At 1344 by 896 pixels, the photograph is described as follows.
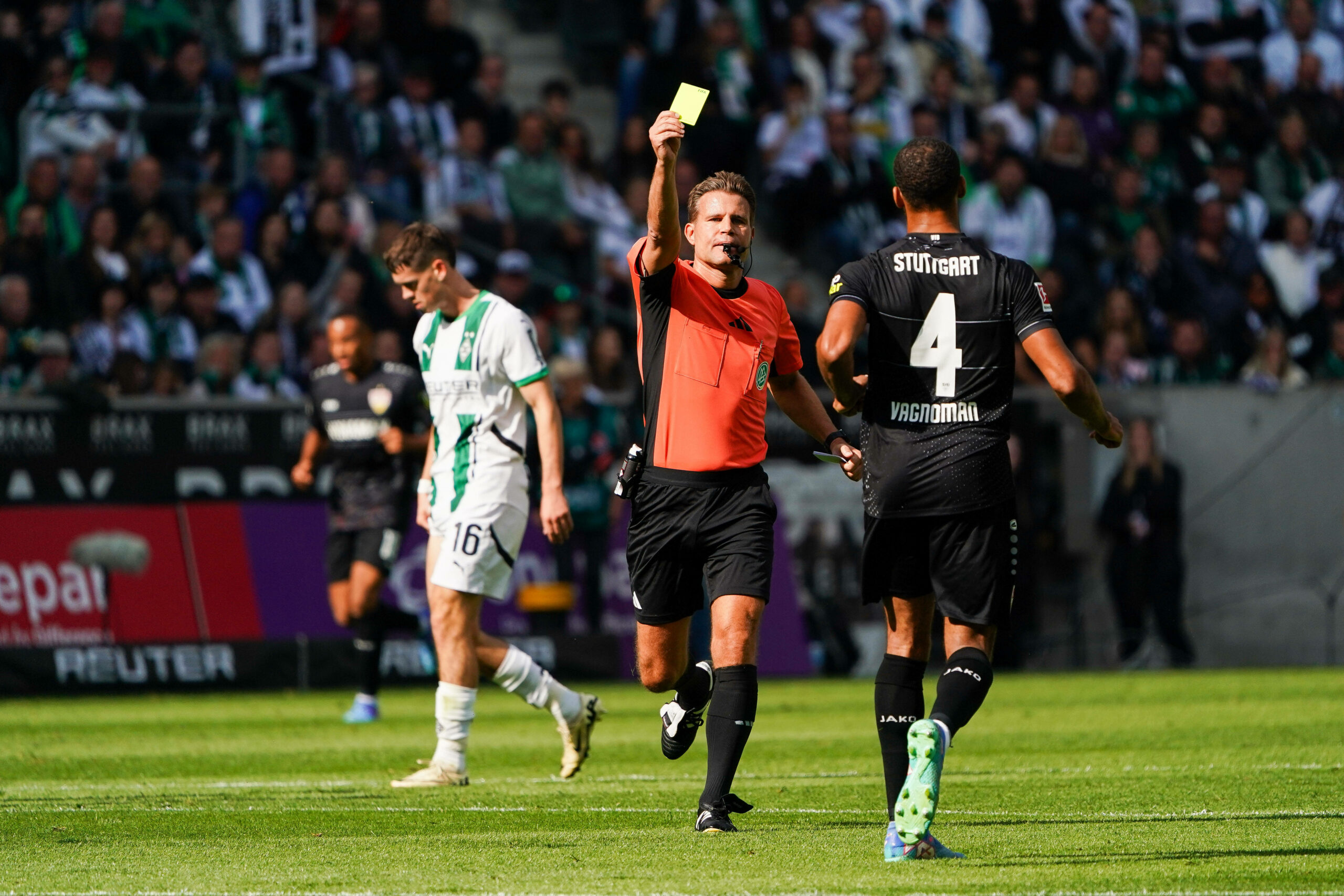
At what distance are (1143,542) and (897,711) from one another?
1214cm

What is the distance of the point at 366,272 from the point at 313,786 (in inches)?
371

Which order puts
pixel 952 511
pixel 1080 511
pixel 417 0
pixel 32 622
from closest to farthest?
pixel 952 511 → pixel 32 622 → pixel 1080 511 → pixel 417 0

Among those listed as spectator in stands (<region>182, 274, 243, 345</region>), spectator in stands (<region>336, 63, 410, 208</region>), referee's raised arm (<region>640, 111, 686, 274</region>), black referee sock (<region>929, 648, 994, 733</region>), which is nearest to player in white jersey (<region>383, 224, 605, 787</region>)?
referee's raised arm (<region>640, 111, 686, 274</region>)

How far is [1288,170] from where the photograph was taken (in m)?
22.1

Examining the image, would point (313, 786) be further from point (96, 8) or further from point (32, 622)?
point (96, 8)

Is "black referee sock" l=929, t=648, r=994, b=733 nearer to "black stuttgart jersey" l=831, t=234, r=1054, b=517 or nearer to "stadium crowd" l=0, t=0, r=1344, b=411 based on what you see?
"black stuttgart jersey" l=831, t=234, r=1054, b=517

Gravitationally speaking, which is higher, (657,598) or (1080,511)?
(657,598)

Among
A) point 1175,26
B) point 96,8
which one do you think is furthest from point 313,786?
point 1175,26

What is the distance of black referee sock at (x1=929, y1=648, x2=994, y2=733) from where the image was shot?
6.10 metres

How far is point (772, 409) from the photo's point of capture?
669 inches

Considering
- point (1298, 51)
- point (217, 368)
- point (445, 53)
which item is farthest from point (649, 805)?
point (1298, 51)

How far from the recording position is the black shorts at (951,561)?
6.32 meters

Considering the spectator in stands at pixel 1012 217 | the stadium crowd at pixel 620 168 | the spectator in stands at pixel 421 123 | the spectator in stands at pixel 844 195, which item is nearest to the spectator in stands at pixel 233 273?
the stadium crowd at pixel 620 168

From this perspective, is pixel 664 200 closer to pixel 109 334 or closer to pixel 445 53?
pixel 109 334
